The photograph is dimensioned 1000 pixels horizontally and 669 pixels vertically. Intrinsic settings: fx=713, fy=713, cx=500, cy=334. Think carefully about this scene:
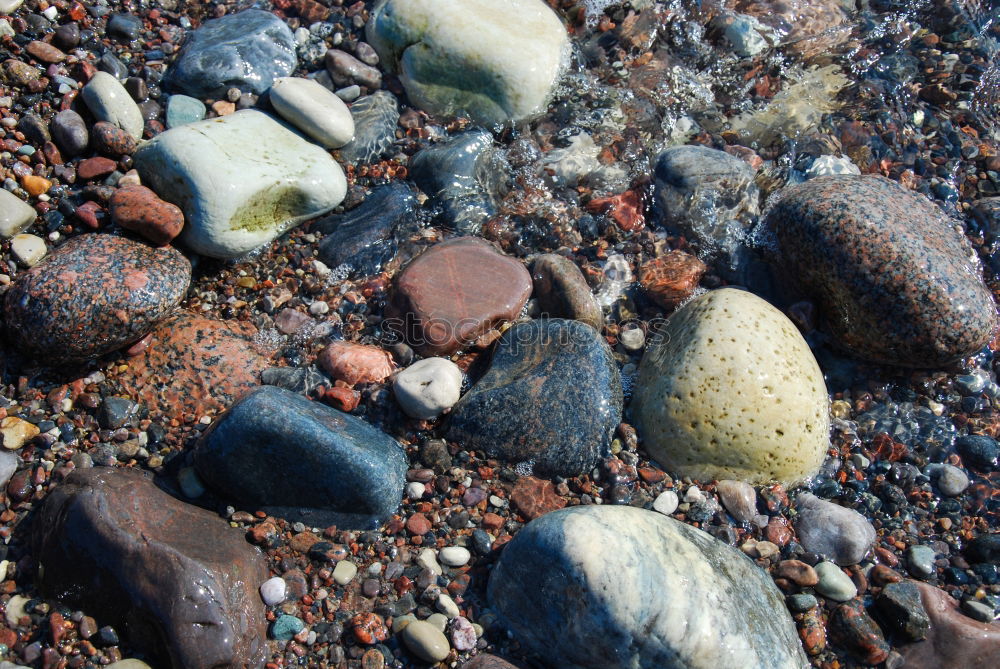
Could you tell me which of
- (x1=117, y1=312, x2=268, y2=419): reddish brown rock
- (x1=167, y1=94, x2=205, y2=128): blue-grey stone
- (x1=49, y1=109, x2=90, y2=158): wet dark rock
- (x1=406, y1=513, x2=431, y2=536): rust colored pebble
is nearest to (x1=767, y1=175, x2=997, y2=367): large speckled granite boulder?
(x1=406, y1=513, x2=431, y2=536): rust colored pebble

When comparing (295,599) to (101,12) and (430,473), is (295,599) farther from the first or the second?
(101,12)

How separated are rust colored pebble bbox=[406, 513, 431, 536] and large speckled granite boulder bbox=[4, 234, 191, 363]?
1665 millimetres

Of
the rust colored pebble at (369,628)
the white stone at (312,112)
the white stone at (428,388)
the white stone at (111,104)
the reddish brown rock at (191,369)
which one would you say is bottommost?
the rust colored pebble at (369,628)

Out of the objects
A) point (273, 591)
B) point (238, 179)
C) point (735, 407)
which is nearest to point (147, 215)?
point (238, 179)

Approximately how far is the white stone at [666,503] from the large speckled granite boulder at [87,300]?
8.68ft

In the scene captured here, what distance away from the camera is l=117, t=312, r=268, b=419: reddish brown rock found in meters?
3.58

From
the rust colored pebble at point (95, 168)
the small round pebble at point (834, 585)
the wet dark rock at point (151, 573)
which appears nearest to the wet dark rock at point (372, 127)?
the rust colored pebble at point (95, 168)

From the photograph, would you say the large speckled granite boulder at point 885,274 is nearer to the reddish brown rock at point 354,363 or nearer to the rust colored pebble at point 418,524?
the reddish brown rock at point 354,363

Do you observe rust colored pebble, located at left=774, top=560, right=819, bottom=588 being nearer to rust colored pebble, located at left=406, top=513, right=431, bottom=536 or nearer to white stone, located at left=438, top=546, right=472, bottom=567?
white stone, located at left=438, top=546, right=472, bottom=567

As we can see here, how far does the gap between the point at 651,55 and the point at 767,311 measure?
2.44 m

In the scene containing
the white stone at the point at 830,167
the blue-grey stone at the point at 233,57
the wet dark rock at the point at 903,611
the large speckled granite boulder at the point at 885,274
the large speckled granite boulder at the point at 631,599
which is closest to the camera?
the large speckled granite boulder at the point at 631,599

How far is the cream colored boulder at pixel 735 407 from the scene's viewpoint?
3.48 m

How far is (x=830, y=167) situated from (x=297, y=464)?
3.85 m

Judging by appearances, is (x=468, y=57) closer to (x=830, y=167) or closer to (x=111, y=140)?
(x=111, y=140)
